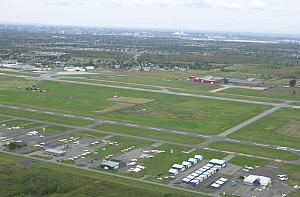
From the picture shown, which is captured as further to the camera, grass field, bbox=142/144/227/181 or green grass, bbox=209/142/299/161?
green grass, bbox=209/142/299/161

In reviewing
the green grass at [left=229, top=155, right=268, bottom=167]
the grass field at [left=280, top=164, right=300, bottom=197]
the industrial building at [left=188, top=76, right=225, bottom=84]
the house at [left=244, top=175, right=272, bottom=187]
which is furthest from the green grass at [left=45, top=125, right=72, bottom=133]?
the industrial building at [left=188, top=76, right=225, bottom=84]

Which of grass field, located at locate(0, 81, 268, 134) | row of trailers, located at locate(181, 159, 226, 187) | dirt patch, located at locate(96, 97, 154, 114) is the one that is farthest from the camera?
dirt patch, located at locate(96, 97, 154, 114)

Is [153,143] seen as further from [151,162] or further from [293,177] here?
[293,177]

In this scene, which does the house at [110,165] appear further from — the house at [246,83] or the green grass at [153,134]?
the house at [246,83]

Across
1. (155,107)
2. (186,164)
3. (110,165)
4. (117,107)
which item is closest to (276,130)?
(155,107)

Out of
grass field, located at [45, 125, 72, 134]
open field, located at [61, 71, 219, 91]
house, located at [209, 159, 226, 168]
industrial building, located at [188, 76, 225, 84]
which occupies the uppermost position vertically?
industrial building, located at [188, 76, 225, 84]

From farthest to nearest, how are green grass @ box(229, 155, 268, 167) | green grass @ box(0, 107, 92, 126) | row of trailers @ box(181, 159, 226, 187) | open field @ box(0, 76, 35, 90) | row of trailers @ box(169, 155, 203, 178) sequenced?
open field @ box(0, 76, 35, 90) < green grass @ box(0, 107, 92, 126) < green grass @ box(229, 155, 268, 167) < row of trailers @ box(169, 155, 203, 178) < row of trailers @ box(181, 159, 226, 187)

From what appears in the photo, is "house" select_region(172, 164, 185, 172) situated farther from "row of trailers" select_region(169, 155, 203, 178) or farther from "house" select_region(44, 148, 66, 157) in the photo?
"house" select_region(44, 148, 66, 157)
